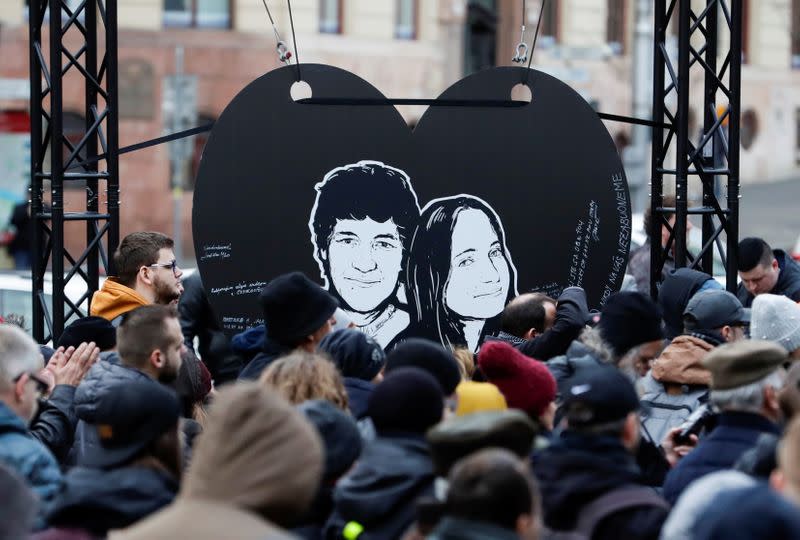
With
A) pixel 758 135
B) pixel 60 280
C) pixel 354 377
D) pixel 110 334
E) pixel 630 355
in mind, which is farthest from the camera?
pixel 758 135

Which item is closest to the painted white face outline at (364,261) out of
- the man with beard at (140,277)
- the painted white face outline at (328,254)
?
the painted white face outline at (328,254)

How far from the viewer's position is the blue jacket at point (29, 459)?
4.46 m

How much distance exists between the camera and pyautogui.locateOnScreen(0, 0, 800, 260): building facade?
23.4 metres

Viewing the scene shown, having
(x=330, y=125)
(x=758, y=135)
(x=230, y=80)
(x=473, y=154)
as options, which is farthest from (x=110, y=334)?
(x=758, y=135)

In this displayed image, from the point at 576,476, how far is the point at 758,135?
31.5 m

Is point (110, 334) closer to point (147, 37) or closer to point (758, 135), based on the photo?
point (147, 37)

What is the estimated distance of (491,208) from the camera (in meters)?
7.89

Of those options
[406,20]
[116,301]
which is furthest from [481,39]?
[116,301]

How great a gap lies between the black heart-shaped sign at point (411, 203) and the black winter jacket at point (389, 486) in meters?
3.48

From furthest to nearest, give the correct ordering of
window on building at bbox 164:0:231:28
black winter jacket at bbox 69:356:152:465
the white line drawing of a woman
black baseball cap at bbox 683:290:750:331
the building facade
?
window on building at bbox 164:0:231:28 → the building facade → the white line drawing of a woman → black baseball cap at bbox 683:290:750:331 → black winter jacket at bbox 69:356:152:465

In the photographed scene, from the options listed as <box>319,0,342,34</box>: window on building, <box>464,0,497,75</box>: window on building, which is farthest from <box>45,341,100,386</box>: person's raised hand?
<box>464,0,497,75</box>: window on building

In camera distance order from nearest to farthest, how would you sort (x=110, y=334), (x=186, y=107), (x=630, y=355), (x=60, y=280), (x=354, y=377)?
1. (x=354, y=377)
2. (x=630, y=355)
3. (x=110, y=334)
4. (x=60, y=280)
5. (x=186, y=107)

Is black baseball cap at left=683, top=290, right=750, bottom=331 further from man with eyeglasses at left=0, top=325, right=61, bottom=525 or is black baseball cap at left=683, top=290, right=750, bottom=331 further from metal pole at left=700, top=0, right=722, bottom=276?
man with eyeglasses at left=0, top=325, right=61, bottom=525

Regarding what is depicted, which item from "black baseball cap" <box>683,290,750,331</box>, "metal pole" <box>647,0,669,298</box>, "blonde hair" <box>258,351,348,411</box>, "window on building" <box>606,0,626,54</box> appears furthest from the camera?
"window on building" <box>606,0,626,54</box>
